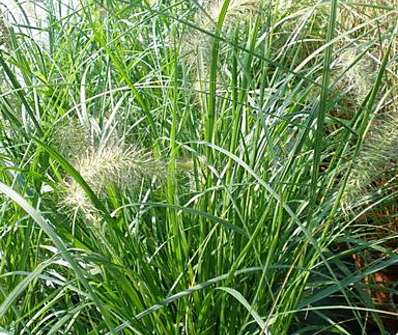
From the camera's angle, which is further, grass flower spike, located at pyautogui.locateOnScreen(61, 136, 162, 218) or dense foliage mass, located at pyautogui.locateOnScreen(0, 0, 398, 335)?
Result: dense foliage mass, located at pyautogui.locateOnScreen(0, 0, 398, 335)

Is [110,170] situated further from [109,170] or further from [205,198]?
[205,198]

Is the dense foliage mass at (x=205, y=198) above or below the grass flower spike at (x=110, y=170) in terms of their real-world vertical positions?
below

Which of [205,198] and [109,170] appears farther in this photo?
[205,198]

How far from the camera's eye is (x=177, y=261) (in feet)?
4.25

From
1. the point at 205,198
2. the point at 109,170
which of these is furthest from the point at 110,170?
the point at 205,198

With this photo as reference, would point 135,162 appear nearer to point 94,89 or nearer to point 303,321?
point 303,321

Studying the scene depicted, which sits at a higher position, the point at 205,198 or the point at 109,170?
the point at 109,170

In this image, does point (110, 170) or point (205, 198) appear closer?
point (110, 170)

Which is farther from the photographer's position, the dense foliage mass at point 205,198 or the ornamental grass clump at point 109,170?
the dense foliage mass at point 205,198

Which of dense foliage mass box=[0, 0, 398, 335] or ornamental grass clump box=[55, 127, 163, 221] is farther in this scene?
dense foliage mass box=[0, 0, 398, 335]

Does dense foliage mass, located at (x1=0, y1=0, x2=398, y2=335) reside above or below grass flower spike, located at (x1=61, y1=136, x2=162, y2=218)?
below

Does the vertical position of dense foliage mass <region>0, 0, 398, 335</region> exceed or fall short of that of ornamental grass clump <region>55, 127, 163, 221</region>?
it falls short

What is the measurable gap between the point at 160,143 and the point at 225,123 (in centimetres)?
14

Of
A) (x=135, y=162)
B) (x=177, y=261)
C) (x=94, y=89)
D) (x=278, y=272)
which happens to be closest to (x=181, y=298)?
(x=177, y=261)
